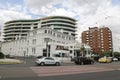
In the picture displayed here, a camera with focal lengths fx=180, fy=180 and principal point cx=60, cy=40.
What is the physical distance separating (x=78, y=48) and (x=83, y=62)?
32487mm

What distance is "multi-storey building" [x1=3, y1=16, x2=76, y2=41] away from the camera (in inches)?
4470

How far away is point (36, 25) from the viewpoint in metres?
128

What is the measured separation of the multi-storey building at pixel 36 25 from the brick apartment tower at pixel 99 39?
74.4 ft

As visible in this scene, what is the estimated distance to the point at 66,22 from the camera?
116750 mm

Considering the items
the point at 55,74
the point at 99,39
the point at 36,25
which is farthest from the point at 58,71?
the point at 99,39

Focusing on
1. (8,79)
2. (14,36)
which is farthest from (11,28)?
(8,79)

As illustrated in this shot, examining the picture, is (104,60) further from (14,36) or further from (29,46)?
(14,36)

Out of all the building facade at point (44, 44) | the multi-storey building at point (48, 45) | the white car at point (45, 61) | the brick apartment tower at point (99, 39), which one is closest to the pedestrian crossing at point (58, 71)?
the white car at point (45, 61)

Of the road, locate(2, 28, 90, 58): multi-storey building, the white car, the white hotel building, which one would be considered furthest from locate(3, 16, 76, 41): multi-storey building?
the road

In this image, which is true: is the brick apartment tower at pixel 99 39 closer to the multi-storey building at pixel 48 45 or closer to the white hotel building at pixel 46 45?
the white hotel building at pixel 46 45

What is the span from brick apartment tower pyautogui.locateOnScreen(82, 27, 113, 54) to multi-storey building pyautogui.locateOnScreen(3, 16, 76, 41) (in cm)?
2267

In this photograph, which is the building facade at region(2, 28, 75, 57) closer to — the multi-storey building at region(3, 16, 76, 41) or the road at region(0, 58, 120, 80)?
the multi-storey building at region(3, 16, 76, 41)

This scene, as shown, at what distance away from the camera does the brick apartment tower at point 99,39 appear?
13050 centimetres

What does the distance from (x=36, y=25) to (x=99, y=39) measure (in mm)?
47526
